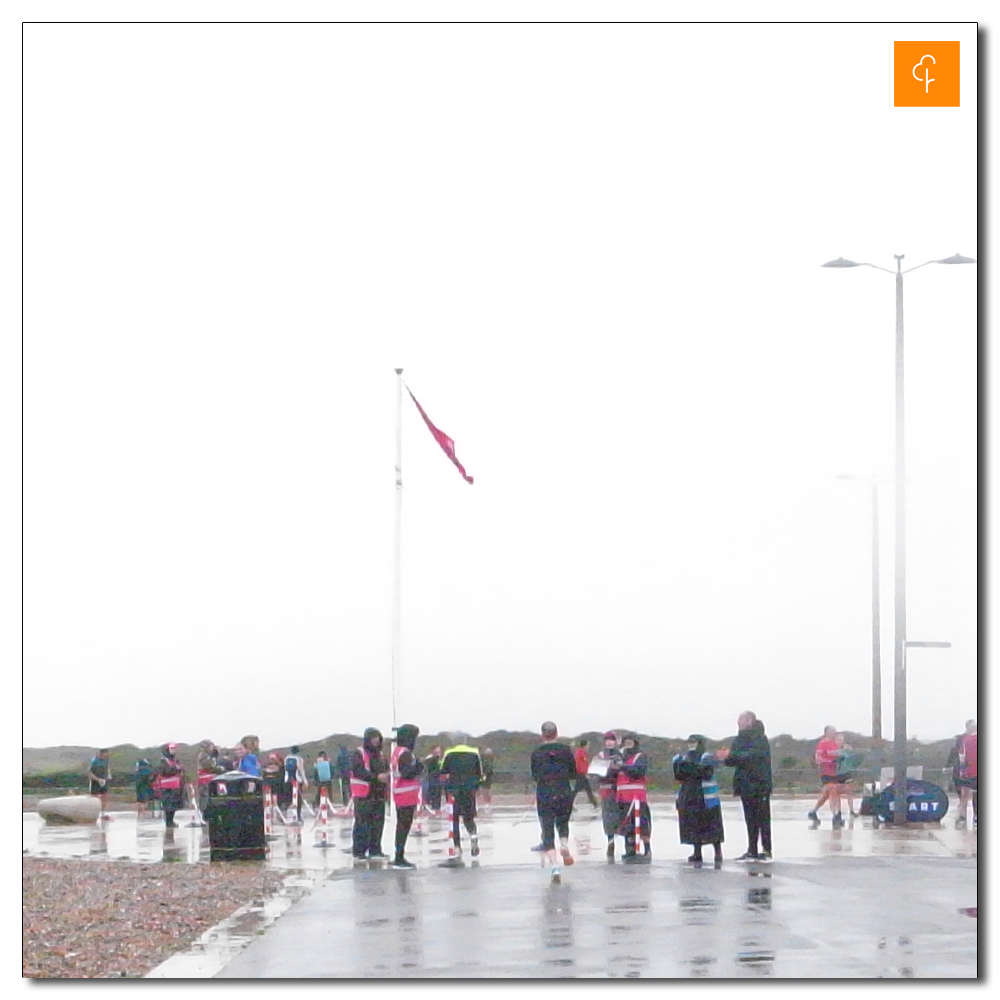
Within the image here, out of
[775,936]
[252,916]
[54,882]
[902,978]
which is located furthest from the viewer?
[54,882]

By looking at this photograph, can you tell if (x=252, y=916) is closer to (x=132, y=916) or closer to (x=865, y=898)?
(x=132, y=916)

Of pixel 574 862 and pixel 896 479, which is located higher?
pixel 896 479

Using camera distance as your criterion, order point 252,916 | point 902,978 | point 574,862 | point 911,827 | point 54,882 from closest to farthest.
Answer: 1. point 902,978
2. point 252,916
3. point 54,882
4. point 574,862
5. point 911,827

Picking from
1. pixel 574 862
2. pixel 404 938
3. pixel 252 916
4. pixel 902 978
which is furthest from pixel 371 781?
pixel 902 978

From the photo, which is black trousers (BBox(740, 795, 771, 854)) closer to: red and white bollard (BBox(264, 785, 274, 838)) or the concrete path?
the concrete path

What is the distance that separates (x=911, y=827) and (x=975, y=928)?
34.0ft

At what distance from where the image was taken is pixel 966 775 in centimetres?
2264

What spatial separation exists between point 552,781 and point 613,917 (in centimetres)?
369

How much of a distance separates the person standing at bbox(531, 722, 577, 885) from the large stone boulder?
1210 cm

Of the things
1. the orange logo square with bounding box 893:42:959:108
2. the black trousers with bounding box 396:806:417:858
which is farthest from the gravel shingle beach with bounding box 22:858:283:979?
the orange logo square with bounding box 893:42:959:108

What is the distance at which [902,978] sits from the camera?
1450cm

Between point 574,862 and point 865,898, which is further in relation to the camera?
point 574,862

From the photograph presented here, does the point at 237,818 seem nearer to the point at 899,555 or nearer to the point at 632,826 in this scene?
the point at 632,826

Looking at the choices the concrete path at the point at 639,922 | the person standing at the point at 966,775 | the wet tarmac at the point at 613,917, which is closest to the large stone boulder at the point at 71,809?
the wet tarmac at the point at 613,917
